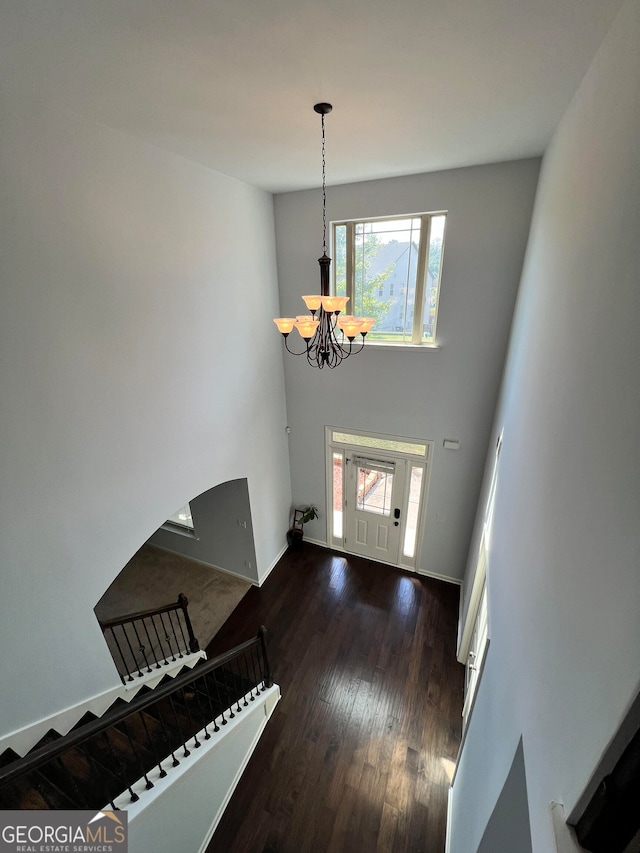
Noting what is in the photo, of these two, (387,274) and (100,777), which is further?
(387,274)

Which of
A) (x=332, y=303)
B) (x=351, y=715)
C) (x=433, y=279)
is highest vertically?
(x=433, y=279)

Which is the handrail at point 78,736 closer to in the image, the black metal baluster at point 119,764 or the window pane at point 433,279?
the black metal baluster at point 119,764

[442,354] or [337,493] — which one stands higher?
[442,354]

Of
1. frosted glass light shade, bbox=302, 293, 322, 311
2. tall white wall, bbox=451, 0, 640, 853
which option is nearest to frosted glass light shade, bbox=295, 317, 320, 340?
frosted glass light shade, bbox=302, 293, 322, 311

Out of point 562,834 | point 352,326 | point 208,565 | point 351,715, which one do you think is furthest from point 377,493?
point 562,834

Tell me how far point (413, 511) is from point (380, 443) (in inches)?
44.0

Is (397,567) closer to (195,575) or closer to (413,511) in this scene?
(413,511)

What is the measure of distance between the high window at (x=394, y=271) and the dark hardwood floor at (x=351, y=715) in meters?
3.57

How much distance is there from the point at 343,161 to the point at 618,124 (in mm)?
2500

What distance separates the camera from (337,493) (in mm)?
5566

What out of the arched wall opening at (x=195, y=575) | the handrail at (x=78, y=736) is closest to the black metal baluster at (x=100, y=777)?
the handrail at (x=78, y=736)

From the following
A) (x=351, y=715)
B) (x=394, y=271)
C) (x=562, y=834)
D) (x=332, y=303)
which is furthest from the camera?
(x=394, y=271)

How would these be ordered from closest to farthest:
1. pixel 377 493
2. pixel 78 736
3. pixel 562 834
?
1. pixel 562 834
2. pixel 78 736
3. pixel 377 493

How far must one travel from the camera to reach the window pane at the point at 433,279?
390 cm
